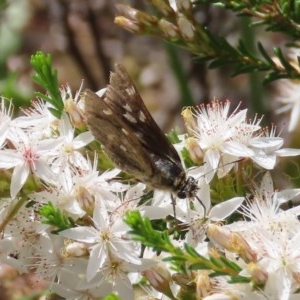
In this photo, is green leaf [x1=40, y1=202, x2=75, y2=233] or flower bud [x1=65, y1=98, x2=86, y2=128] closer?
green leaf [x1=40, y1=202, x2=75, y2=233]

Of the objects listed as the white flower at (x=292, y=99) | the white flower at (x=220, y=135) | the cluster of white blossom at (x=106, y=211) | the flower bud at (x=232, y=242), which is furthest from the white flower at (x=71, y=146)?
the white flower at (x=292, y=99)

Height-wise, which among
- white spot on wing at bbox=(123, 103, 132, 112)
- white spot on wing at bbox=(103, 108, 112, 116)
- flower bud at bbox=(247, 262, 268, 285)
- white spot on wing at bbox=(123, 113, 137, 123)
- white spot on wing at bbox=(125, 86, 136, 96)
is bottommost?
flower bud at bbox=(247, 262, 268, 285)

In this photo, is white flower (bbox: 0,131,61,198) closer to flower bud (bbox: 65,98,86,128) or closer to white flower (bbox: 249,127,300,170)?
flower bud (bbox: 65,98,86,128)

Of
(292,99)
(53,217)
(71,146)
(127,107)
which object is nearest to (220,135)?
(127,107)

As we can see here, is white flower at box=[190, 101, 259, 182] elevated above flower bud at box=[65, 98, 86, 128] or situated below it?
Answer: below

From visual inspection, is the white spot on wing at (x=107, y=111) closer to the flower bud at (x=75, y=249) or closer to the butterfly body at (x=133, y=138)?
the butterfly body at (x=133, y=138)

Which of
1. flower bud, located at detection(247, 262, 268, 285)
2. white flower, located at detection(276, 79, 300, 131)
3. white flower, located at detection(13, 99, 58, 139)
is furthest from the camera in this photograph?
white flower, located at detection(276, 79, 300, 131)


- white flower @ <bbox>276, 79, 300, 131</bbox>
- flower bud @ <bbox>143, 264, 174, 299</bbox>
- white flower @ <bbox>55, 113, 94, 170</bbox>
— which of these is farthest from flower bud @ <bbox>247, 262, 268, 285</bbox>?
white flower @ <bbox>276, 79, 300, 131</bbox>

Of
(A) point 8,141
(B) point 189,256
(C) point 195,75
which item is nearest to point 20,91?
(C) point 195,75

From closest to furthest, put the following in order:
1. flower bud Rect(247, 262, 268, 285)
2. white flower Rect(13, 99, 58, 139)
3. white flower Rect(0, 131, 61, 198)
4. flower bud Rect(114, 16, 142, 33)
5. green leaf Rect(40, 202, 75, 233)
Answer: flower bud Rect(247, 262, 268, 285) → green leaf Rect(40, 202, 75, 233) → white flower Rect(0, 131, 61, 198) → white flower Rect(13, 99, 58, 139) → flower bud Rect(114, 16, 142, 33)

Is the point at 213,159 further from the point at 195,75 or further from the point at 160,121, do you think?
the point at 160,121
